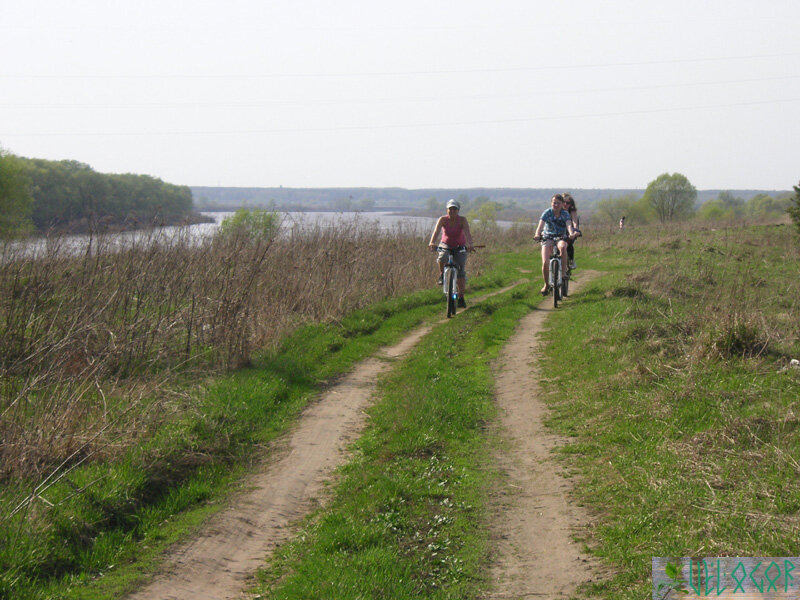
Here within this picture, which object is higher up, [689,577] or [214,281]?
[214,281]

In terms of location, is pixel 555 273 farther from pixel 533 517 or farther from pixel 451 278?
pixel 533 517

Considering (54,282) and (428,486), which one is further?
(54,282)

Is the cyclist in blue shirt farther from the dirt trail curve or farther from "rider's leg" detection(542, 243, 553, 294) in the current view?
the dirt trail curve

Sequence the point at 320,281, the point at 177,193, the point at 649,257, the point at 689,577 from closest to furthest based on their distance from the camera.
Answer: the point at 689,577
the point at 320,281
the point at 649,257
the point at 177,193

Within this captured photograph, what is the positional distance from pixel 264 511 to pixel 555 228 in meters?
10.5

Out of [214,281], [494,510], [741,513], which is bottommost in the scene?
[494,510]

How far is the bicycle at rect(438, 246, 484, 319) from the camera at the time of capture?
45.7ft

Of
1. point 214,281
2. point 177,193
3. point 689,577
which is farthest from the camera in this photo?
point 177,193

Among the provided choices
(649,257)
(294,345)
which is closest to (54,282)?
(294,345)

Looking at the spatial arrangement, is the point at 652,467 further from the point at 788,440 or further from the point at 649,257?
the point at 649,257

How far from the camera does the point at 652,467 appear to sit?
17.7 ft

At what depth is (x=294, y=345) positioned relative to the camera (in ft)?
36.5

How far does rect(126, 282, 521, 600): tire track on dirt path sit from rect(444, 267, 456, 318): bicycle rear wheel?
5.38m

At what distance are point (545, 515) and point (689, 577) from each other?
1.39 metres
